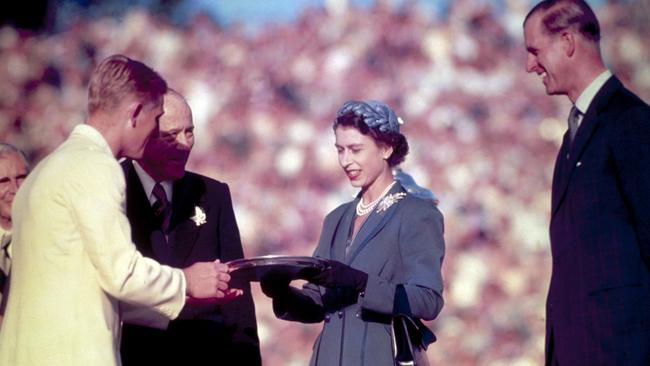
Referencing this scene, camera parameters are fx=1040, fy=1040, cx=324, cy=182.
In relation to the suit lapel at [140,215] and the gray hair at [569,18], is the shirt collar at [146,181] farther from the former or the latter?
the gray hair at [569,18]

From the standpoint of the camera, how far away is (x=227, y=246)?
3068 millimetres

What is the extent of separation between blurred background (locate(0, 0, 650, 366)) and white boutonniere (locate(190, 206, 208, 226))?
5.12 ft

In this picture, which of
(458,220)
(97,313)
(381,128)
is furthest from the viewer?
(458,220)

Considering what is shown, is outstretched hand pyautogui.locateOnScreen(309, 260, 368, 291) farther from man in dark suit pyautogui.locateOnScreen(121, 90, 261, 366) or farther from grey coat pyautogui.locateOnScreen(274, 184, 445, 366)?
man in dark suit pyautogui.locateOnScreen(121, 90, 261, 366)

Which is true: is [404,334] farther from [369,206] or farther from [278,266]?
[369,206]

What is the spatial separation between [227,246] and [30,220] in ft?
3.17

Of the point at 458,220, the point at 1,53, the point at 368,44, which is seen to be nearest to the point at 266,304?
the point at 458,220

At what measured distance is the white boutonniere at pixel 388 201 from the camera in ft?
9.66

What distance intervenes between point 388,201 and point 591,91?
73 centimetres

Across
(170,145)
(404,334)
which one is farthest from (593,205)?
(170,145)

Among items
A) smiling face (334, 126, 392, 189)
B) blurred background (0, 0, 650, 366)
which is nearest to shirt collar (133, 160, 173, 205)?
smiling face (334, 126, 392, 189)

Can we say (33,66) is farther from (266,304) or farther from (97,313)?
(97,313)

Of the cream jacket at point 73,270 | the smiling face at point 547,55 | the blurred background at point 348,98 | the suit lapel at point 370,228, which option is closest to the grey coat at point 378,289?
the suit lapel at point 370,228

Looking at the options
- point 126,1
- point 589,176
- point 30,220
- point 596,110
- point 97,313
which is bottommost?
point 97,313
